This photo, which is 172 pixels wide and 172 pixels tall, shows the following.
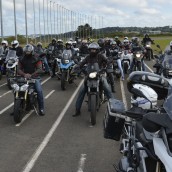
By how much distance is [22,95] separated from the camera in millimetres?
9086

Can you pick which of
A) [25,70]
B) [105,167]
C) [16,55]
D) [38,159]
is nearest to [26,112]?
[25,70]

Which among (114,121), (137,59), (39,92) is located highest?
(114,121)

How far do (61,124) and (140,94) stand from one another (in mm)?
4386

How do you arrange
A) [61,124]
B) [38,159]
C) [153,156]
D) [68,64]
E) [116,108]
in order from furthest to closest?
[68,64] → [61,124] → [38,159] → [116,108] → [153,156]

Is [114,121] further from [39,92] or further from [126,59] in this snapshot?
[126,59]

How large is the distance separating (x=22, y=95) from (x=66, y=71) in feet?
18.5

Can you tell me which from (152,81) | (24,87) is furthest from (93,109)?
(152,81)

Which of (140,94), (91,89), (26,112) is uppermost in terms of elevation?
(140,94)

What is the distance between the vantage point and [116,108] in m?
4.55

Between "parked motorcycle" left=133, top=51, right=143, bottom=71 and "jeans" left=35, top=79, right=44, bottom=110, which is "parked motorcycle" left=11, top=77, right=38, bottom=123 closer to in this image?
"jeans" left=35, top=79, right=44, bottom=110

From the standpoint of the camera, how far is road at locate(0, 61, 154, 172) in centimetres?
599

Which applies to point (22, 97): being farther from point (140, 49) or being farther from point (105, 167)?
point (140, 49)

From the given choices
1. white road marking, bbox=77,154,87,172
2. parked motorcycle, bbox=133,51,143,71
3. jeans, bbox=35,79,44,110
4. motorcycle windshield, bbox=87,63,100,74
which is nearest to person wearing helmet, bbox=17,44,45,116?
jeans, bbox=35,79,44,110

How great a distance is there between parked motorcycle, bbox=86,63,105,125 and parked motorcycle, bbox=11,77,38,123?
4.71 ft
